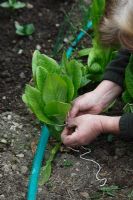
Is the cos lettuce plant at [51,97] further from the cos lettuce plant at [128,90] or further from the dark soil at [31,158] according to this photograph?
the cos lettuce plant at [128,90]

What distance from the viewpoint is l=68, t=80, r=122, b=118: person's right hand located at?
5.58 feet

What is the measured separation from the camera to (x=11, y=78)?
2.06 meters

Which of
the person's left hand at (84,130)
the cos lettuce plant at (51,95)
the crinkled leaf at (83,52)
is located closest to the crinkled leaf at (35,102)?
the cos lettuce plant at (51,95)

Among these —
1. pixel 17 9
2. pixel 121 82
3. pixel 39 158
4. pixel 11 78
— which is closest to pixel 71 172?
pixel 39 158

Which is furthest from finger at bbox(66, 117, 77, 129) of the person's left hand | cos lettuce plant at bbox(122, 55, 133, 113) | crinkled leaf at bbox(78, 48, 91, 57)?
crinkled leaf at bbox(78, 48, 91, 57)

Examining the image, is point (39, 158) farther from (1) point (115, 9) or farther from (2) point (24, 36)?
(2) point (24, 36)

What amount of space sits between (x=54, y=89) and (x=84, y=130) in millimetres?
187

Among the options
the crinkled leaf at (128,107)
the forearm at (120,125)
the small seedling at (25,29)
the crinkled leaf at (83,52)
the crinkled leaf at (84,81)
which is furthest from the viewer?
the small seedling at (25,29)

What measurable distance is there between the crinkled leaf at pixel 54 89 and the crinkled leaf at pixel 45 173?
21 cm

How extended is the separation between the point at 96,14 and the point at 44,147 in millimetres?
549

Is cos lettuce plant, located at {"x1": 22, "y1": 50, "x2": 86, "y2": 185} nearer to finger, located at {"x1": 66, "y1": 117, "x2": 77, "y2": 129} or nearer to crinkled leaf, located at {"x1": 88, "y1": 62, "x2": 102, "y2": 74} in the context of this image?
finger, located at {"x1": 66, "y1": 117, "x2": 77, "y2": 129}

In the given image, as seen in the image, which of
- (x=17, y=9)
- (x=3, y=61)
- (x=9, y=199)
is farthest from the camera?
(x=17, y=9)

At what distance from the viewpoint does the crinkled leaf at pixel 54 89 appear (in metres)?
1.66

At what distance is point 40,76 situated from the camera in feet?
5.62
